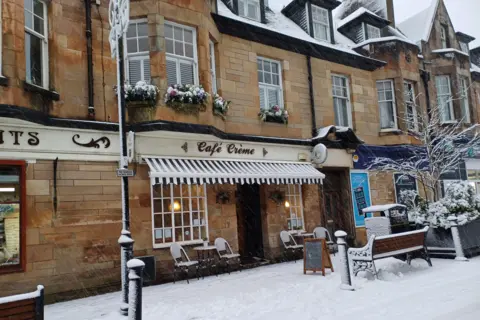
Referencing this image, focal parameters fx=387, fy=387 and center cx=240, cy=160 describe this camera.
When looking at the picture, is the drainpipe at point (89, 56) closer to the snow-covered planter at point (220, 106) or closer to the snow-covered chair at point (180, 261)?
the snow-covered planter at point (220, 106)

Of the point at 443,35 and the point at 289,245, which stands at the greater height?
the point at 443,35

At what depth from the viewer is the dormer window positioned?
17163 millimetres

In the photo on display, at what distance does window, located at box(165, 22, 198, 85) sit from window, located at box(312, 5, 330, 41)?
6608 mm

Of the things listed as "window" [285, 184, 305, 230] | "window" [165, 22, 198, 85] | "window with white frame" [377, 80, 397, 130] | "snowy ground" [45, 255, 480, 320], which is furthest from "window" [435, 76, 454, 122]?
"window" [165, 22, 198, 85]

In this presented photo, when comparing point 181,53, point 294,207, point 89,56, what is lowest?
point 294,207

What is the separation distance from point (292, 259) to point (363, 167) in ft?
16.2

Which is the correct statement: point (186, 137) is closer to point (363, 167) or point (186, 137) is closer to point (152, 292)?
point (152, 292)

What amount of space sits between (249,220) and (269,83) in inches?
184

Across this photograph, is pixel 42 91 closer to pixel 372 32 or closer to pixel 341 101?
pixel 341 101

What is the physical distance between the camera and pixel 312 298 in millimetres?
7219

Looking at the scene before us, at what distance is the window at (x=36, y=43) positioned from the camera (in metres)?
8.50

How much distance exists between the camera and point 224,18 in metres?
11.7

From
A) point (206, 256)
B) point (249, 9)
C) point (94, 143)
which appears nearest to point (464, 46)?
point (249, 9)

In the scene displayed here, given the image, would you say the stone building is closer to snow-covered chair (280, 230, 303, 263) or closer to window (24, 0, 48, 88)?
window (24, 0, 48, 88)
